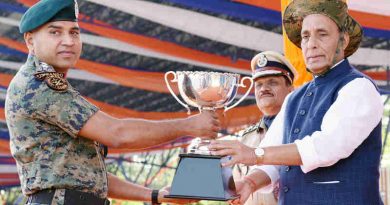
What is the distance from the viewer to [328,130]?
7.90ft

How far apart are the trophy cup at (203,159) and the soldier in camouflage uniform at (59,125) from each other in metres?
0.06

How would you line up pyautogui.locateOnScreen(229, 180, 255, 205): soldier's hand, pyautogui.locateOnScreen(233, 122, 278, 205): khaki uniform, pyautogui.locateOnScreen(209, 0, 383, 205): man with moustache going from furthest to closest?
pyautogui.locateOnScreen(233, 122, 278, 205): khaki uniform → pyautogui.locateOnScreen(229, 180, 255, 205): soldier's hand → pyautogui.locateOnScreen(209, 0, 383, 205): man with moustache

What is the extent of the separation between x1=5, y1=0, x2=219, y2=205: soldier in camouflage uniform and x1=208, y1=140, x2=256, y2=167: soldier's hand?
7 cm

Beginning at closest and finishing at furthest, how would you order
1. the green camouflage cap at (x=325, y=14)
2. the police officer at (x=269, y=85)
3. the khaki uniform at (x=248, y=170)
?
the green camouflage cap at (x=325, y=14)
the khaki uniform at (x=248, y=170)
the police officer at (x=269, y=85)

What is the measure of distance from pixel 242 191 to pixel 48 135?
662mm

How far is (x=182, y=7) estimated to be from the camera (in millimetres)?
8219

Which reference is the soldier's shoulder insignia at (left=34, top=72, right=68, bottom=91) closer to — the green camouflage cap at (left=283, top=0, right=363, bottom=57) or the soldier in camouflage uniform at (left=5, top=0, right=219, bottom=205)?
the soldier in camouflage uniform at (left=5, top=0, right=219, bottom=205)

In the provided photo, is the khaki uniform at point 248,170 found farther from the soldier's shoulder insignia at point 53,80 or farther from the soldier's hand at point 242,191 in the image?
the soldier's shoulder insignia at point 53,80

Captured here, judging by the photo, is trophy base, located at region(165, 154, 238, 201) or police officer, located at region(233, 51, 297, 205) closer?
trophy base, located at region(165, 154, 238, 201)

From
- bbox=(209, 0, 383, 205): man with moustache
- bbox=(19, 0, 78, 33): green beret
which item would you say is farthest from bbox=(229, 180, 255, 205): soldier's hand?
bbox=(19, 0, 78, 33): green beret

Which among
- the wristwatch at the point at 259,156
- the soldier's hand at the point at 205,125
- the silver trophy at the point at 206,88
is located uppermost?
the silver trophy at the point at 206,88

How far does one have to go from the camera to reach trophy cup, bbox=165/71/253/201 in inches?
96.6

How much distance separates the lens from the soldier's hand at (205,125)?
2.48 meters

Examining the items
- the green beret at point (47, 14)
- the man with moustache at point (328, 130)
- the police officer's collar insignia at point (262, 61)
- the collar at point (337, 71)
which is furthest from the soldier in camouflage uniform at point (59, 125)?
the police officer's collar insignia at point (262, 61)
